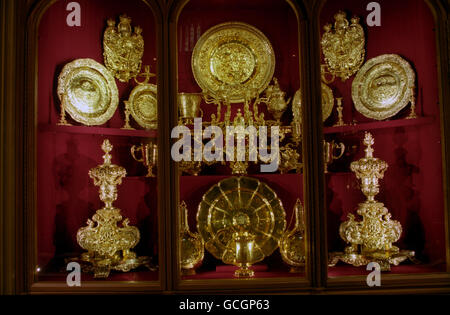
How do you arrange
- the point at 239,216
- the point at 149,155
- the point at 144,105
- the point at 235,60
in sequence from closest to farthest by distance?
1. the point at 149,155
2. the point at 144,105
3. the point at 239,216
4. the point at 235,60

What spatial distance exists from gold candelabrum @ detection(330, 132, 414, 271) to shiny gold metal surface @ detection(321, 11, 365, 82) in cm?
36

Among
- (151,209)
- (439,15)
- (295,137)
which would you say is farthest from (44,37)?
(439,15)

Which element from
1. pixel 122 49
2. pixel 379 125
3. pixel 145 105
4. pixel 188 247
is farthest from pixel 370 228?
pixel 122 49

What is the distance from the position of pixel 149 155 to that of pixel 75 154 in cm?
39

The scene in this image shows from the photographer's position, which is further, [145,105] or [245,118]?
[245,118]

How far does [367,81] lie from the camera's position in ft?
7.38

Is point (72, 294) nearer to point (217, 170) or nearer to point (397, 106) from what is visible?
point (217, 170)

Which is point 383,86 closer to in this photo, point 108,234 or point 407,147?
point 407,147

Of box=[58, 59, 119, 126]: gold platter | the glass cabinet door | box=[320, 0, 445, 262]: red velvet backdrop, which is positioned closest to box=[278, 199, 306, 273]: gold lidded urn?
the glass cabinet door

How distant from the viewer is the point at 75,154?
2.09m

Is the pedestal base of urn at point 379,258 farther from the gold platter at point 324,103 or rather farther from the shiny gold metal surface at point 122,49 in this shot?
the shiny gold metal surface at point 122,49

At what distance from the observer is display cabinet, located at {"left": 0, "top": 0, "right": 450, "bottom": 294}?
187cm

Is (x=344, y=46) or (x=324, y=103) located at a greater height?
(x=344, y=46)

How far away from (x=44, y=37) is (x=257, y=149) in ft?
3.64
